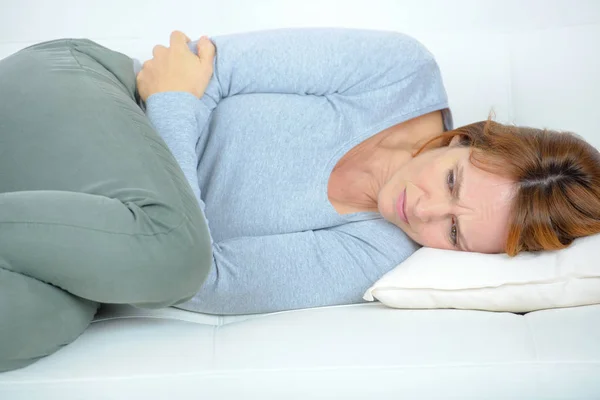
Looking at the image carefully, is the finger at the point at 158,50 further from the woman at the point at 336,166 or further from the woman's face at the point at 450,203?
the woman's face at the point at 450,203

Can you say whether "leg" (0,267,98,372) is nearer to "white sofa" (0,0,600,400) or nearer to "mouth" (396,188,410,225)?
"white sofa" (0,0,600,400)

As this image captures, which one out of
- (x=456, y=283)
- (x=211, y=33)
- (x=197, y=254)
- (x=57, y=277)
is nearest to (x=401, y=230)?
(x=456, y=283)

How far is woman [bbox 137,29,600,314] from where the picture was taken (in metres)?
1.74

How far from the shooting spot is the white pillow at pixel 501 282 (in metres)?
1.67

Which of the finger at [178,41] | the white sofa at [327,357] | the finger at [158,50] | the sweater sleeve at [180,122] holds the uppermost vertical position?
the finger at [178,41]

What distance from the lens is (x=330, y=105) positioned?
199 centimetres

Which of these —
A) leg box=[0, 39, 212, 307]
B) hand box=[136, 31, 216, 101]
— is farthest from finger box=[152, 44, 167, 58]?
leg box=[0, 39, 212, 307]

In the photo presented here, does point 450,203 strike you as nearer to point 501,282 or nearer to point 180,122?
point 501,282

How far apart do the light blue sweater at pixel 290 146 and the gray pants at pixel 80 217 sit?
0.23 metres

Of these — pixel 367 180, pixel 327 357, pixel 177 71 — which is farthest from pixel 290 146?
pixel 327 357

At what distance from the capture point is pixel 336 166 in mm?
2039

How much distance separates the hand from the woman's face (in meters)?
0.55

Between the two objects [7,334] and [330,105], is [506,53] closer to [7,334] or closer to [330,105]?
[330,105]

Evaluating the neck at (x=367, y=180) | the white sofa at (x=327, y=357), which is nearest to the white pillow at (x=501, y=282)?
the white sofa at (x=327, y=357)
